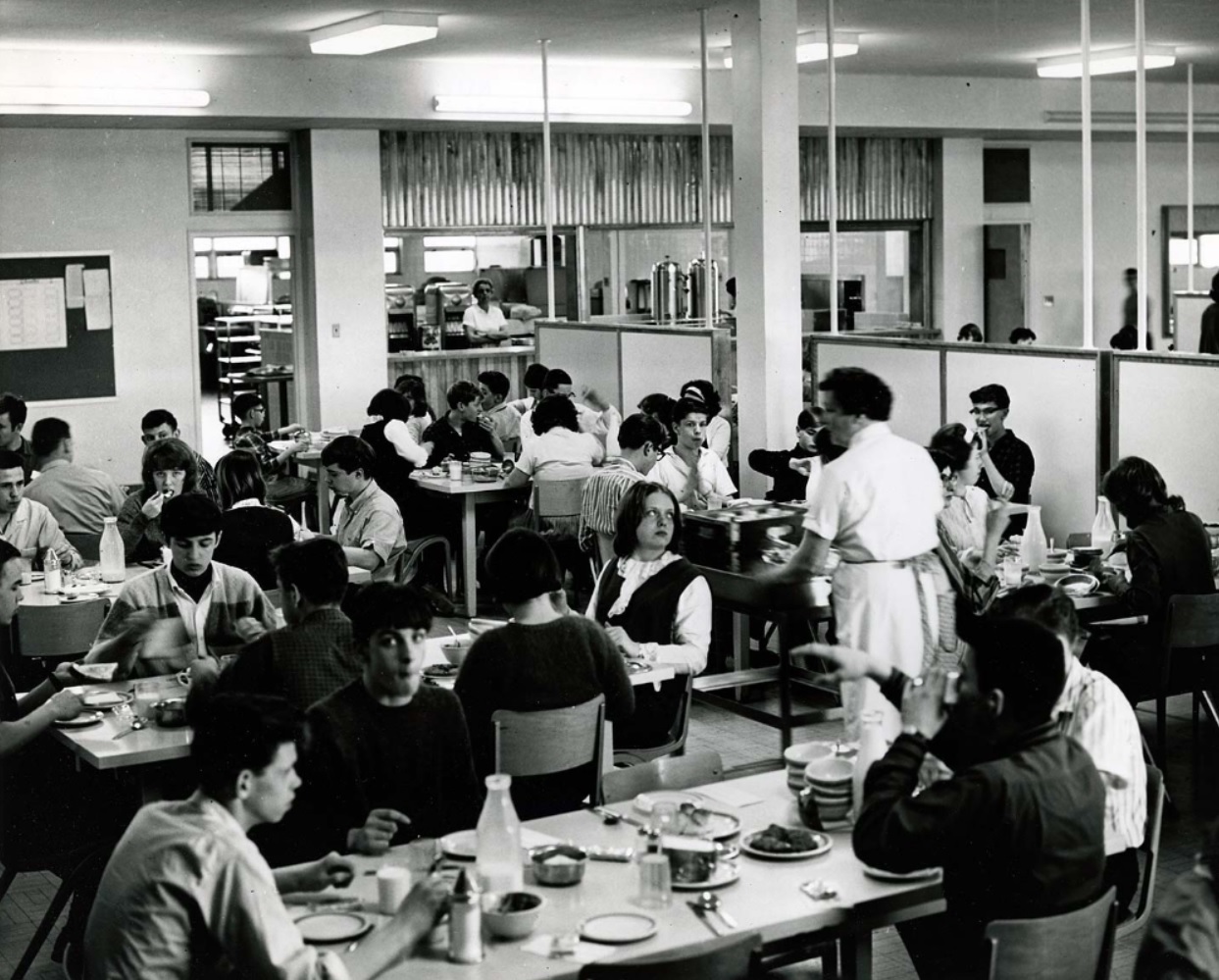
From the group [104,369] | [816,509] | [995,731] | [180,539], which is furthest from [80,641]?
[104,369]

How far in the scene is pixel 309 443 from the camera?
36.4 feet

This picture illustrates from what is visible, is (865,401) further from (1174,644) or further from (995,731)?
(995,731)

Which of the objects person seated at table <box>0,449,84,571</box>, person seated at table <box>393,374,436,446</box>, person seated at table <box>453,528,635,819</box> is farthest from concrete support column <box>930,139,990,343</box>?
person seated at table <box>453,528,635,819</box>

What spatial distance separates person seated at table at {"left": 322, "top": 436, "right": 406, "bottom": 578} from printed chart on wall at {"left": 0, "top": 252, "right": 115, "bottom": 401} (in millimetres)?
5529

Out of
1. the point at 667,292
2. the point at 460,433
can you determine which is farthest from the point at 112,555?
the point at 667,292

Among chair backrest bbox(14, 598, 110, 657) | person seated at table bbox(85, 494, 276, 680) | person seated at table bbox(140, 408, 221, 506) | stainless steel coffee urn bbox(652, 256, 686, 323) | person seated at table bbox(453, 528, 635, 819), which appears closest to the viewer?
person seated at table bbox(453, 528, 635, 819)

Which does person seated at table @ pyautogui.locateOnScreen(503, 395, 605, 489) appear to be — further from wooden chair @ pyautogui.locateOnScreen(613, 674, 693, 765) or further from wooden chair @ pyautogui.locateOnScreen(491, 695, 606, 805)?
wooden chair @ pyautogui.locateOnScreen(491, 695, 606, 805)

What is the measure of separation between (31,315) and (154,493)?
509 centimetres

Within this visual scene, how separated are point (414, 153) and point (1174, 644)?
8419mm

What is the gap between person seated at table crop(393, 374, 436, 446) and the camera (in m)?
10.7

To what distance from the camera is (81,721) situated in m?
4.65

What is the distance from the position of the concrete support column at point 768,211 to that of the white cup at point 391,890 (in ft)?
19.4

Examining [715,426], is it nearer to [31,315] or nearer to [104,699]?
[104,699]

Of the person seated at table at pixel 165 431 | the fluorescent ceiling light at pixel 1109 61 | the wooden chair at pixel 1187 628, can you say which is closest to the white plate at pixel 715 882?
the wooden chair at pixel 1187 628
